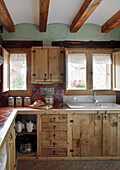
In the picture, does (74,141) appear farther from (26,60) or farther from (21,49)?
(21,49)

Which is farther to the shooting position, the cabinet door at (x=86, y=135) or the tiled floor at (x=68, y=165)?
the cabinet door at (x=86, y=135)

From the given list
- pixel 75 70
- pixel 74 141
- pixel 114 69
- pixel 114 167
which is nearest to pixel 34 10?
pixel 75 70

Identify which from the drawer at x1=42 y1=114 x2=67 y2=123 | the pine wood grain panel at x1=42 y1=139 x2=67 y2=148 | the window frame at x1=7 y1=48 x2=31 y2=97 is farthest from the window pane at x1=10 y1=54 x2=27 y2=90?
the pine wood grain panel at x1=42 y1=139 x2=67 y2=148

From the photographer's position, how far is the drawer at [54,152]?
9.17 ft

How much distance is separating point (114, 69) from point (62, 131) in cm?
180

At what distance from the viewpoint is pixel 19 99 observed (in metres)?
3.23

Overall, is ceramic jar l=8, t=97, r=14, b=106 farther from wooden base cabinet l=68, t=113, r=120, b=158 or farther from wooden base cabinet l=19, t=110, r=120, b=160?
wooden base cabinet l=68, t=113, r=120, b=158

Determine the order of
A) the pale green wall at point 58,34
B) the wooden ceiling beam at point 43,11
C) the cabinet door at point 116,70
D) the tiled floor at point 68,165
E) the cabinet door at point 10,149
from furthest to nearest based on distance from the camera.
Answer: the pale green wall at point 58,34, the cabinet door at point 116,70, the tiled floor at point 68,165, the wooden ceiling beam at point 43,11, the cabinet door at point 10,149

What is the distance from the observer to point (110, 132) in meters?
2.79

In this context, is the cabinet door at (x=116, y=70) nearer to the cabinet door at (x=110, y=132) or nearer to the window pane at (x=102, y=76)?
the window pane at (x=102, y=76)

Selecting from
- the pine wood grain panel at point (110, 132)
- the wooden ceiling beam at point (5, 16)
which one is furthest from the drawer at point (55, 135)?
the wooden ceiling beam at point (5, 16)

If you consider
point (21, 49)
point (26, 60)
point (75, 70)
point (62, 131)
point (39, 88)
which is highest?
point (21, 49)

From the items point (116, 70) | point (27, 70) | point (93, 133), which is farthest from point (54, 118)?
point (116, 70)

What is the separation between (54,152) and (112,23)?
2696 mm
